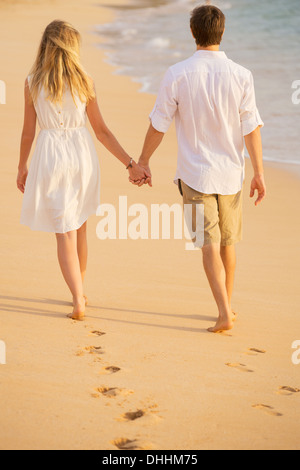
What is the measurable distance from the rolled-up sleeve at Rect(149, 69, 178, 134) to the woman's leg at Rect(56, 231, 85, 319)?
2.66ft

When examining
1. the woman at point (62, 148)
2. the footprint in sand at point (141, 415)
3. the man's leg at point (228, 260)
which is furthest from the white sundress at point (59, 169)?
the footprint in sand at point (141, 415)

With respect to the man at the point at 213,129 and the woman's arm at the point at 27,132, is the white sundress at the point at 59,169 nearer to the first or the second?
the woman's arm at the point at 27,132

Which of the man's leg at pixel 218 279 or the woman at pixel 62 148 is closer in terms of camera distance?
the woman at pixel 62 148

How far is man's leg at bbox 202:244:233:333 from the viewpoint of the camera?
3963mm

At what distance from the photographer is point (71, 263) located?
4062mm

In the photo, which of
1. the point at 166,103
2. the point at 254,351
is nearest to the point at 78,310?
the point at 254,351

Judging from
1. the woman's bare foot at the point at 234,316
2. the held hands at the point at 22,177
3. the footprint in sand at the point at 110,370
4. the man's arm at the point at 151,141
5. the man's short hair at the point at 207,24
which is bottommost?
the footprint in sand at the point at 110,370

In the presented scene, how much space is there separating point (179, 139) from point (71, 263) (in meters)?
0.93

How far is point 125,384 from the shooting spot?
10.9ft

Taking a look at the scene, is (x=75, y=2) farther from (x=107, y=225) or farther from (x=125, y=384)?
(x=125, y=384)

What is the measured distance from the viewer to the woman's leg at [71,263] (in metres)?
4.05

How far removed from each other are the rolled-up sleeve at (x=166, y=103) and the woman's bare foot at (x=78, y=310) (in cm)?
110

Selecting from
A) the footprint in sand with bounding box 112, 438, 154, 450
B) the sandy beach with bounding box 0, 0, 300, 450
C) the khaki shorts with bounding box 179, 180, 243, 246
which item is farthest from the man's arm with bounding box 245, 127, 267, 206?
the footprint in sand with bounding box 112, 438, 154, 450

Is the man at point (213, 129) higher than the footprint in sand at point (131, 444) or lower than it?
higher
